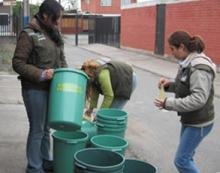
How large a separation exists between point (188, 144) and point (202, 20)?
15602mm

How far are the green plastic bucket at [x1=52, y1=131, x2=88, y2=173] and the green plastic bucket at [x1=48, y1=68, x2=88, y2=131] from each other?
45 centimetres

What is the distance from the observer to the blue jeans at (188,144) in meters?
4.20

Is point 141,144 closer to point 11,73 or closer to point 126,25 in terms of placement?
point 11,73

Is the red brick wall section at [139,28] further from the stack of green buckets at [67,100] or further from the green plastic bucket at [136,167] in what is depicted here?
the green plastic bucket at [136,167]

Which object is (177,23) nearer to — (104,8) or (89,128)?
(89,128)

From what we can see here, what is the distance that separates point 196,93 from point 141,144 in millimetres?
3199

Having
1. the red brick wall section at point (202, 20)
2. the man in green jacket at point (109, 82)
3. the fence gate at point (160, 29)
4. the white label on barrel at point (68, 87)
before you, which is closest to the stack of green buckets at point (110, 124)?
the man in green jacket at point (109, 82)

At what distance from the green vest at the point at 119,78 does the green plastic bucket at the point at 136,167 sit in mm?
1452

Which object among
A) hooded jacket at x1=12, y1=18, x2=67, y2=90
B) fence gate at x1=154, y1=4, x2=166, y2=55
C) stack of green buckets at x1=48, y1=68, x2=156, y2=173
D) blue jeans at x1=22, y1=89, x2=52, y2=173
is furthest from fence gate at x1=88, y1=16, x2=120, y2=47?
hooded jacket at x1=12, y1=18, x2=67, y2=90

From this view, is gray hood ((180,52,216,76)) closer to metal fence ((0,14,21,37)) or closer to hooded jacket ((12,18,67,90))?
hooded jacket ((12,18,67,90))

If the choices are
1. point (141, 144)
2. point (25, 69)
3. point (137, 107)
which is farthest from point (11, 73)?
point (25, 69)

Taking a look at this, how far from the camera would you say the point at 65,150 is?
4926mm

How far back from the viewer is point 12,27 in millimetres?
32594

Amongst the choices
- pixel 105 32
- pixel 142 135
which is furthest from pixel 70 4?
pixel 142 135
